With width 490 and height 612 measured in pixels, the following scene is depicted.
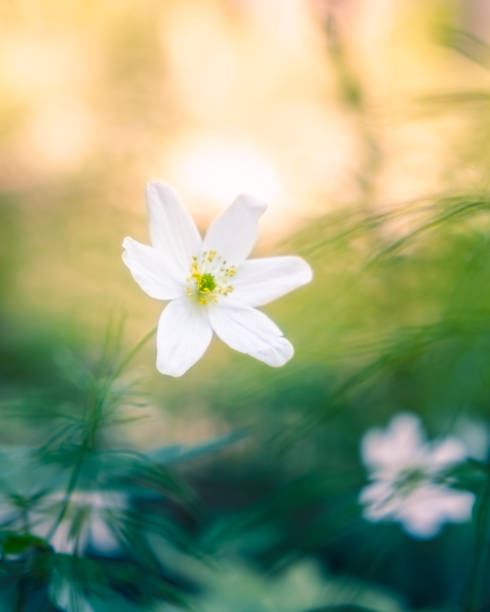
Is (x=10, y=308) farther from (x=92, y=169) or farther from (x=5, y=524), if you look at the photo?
(x=5, y=524)

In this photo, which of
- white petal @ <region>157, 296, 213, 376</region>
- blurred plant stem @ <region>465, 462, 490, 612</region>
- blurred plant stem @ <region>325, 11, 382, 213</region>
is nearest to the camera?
white petal @ <region>157, 296, 213, 376</region>

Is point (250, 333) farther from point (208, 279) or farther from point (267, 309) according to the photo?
point (267, 309)

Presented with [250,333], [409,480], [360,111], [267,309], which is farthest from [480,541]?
[360,111]

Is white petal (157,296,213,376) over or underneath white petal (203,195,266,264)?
underneath

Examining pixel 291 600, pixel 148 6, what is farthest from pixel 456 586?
pixel 148 6

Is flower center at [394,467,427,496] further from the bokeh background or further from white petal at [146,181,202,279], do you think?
white petal at [146,181,202,279]

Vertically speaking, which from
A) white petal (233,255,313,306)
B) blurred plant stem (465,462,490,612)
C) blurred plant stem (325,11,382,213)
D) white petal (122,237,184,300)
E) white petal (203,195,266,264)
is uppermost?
blurred plant stem (325,11,382,213)

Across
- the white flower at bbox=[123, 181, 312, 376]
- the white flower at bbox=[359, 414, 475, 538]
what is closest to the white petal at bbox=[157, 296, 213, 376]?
the white flower at bbox=[123, 181, 312, 376]
